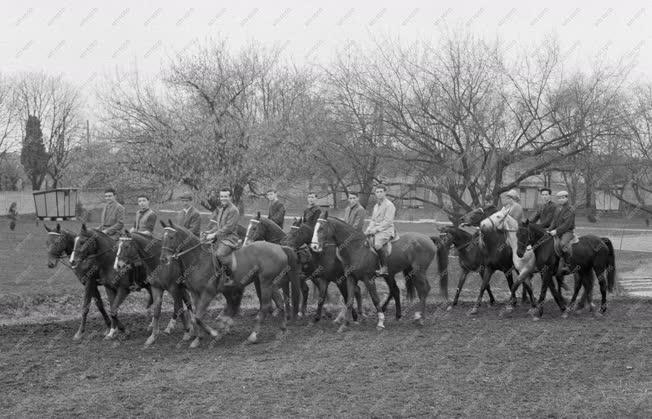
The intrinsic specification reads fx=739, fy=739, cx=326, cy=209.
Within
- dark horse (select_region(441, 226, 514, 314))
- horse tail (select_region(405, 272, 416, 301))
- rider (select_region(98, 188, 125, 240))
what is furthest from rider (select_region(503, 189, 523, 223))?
rider (select_region(98, 188, 125, 240))

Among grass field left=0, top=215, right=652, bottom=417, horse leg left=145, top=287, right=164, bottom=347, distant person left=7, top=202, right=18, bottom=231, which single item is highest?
distant person left=7, top=202, right=18, bottom=231

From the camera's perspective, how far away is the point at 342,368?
9867mm

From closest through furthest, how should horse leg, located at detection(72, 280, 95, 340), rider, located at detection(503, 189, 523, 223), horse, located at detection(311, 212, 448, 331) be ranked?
horse leg, located at detection(72, 280, 95, 340) → horse, located at detection(311, 212, 448, 331) → rider, located at detection(503, 189, 523, 223)

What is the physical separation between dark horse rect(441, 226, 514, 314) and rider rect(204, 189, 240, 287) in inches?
210

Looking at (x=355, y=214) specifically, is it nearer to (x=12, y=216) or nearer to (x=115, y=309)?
(x=115, y=309)

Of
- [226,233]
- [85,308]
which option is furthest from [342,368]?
[85,308]

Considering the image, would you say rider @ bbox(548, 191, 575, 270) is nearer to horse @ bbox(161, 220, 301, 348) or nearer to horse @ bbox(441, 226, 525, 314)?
horse @ bbox(441, 226, 525, 314)

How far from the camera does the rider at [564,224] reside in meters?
14.2

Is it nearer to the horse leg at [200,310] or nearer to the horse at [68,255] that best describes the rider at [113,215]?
the horse at [68,255]

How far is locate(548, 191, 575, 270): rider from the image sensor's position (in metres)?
14.2

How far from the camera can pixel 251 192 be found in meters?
29.0

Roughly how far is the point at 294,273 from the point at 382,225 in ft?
5.93

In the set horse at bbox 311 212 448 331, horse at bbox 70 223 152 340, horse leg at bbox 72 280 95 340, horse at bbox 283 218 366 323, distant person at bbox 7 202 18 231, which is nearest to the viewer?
horse at bbox 70 223 152 340

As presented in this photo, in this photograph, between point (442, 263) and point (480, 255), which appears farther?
point (442, 263)
